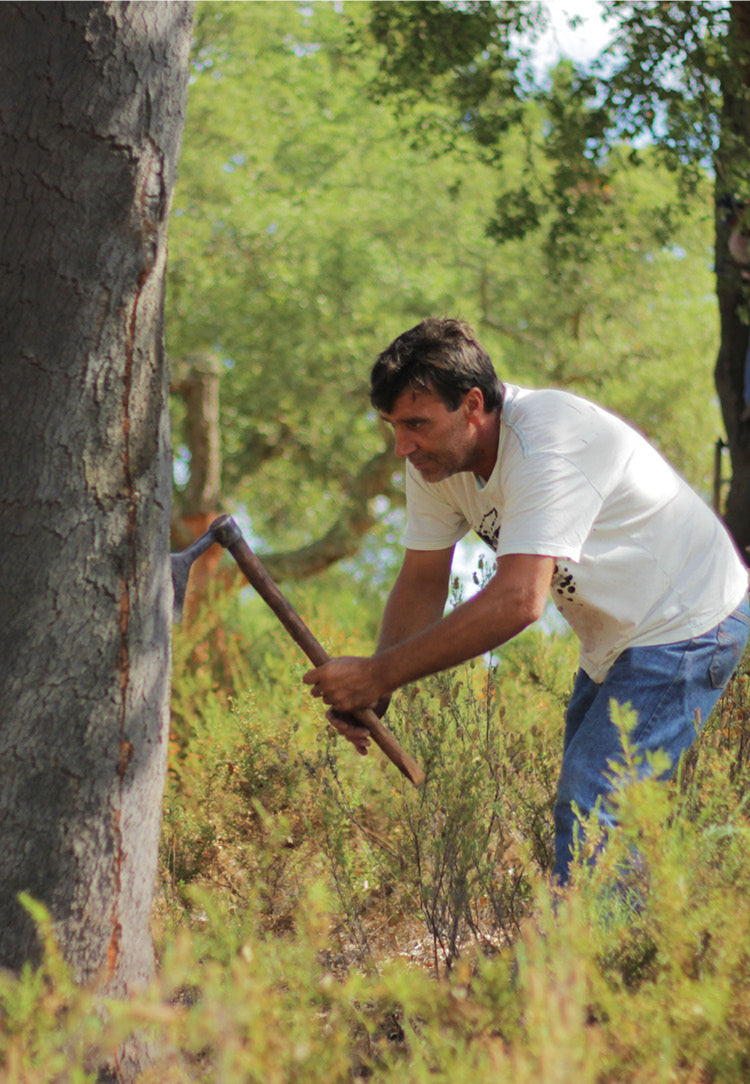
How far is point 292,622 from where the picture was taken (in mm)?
3182

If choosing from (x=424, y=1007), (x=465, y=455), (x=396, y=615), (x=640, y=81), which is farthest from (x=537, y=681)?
(x=640, y=81)

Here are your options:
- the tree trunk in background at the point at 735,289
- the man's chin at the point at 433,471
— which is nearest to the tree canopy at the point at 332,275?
the tree trunk in background at the point at 735,289

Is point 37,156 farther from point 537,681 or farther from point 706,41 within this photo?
point 706,41

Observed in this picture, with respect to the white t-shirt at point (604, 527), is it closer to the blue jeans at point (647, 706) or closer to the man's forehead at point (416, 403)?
the blue jeans at point (647, 706)

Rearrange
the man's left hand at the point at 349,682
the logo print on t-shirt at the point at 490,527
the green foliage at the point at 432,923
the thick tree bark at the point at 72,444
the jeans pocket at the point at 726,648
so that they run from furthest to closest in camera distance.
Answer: the logo print on t-shirt at the point at 490,527 → the jeans pocket at the point at 726,648 → the man's left hand at the point at 349,682 → the thick tree bark at the point at 72,444 → the green foliage at the point at 432,923

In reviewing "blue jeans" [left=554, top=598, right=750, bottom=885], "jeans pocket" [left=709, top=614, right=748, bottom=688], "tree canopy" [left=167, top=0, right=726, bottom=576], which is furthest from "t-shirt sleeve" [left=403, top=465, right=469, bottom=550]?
"tree canopy" [left=167, top=0, right=726, bottom=576]

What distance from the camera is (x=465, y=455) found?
10.7ft

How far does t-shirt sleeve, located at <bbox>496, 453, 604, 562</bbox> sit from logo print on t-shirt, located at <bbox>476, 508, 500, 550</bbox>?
0.42 metres

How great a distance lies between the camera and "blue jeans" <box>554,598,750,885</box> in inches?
121

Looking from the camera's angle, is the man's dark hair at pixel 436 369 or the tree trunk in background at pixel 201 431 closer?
the man's dark hair at pixel 436 369

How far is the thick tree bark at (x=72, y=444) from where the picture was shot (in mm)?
2600

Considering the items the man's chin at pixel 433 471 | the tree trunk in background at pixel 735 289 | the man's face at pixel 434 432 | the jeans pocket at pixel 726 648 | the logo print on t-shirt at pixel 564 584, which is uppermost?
the tree trunk in background at pixel 735 289

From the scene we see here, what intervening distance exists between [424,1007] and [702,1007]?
1.63ft

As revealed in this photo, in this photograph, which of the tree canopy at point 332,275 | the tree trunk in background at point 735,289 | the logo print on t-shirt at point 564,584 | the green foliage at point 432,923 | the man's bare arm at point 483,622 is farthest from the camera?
the tree canopy at point 332,275
